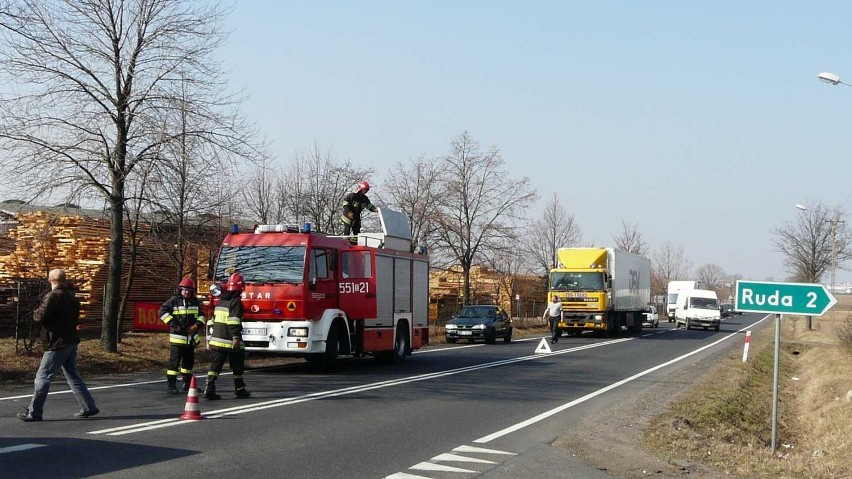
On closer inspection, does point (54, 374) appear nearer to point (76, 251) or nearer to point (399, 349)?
point (399, 349)

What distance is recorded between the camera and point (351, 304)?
64.2 feet

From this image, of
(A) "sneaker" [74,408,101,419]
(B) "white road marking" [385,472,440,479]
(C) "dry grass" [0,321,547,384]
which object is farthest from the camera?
(C) "dry grass" [0,321,547,384]

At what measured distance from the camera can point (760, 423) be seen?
1533 centimetres

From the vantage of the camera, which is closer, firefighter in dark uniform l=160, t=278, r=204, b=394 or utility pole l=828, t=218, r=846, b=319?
firefighter in dark uniform l=160, t=278, r=204, b=394

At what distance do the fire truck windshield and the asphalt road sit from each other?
78.9 inches

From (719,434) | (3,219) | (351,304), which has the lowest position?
(719,434)

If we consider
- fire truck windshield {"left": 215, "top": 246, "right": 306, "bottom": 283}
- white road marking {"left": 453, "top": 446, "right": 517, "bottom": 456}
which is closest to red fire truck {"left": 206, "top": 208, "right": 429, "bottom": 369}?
fire truck windshield {"left": 215, "top": 246, "right": 306, "bottom": 283}

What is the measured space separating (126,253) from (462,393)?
48.9 ft

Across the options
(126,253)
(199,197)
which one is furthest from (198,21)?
(126,253)

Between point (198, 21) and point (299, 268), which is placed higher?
point (198, 21)

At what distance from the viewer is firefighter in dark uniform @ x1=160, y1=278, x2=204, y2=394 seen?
549 inches

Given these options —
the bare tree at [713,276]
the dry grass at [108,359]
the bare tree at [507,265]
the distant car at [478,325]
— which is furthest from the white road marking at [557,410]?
the bare tree at [713,276]

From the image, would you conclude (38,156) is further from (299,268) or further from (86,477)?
(86,477)

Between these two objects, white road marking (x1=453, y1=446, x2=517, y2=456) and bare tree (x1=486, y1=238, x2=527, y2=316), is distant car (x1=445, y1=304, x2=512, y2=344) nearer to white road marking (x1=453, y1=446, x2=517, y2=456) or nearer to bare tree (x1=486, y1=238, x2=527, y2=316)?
bare tree (x1=486, y1=238, x2=527, y2=316)
